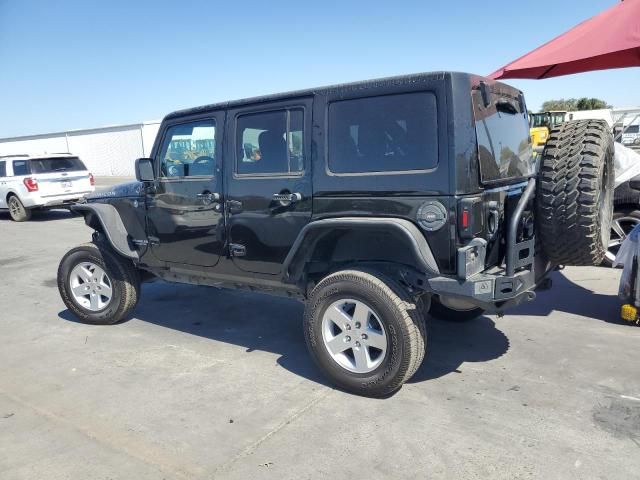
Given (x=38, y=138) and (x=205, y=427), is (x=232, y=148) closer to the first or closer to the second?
(x=205, y=427)

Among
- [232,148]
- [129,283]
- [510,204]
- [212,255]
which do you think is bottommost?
[129,283]

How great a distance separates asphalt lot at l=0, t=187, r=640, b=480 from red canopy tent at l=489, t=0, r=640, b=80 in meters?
3.00

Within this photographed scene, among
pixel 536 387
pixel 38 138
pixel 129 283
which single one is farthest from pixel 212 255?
pixel 38 138

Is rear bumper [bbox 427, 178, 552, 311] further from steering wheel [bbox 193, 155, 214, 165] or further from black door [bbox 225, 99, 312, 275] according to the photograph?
steering wheel [bbox 193, 155, 214, 165]

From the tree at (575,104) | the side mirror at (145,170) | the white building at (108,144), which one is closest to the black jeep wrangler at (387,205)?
the side mirror at (145,170)

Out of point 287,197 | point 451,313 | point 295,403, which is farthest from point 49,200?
point 295,403

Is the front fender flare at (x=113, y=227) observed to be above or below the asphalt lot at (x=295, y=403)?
above

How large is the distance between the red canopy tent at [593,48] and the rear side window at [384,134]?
13.1 ft

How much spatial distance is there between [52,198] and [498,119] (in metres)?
12.9

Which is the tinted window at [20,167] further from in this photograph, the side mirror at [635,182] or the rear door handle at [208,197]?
the side mirror at [635,182]

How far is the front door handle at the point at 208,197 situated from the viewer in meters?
4.05

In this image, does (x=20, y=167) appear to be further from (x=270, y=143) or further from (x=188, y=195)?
(x=270, y=143)

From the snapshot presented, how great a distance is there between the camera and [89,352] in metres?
4.38

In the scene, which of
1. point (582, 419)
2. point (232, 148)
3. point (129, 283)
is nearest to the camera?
point (582, 419)
